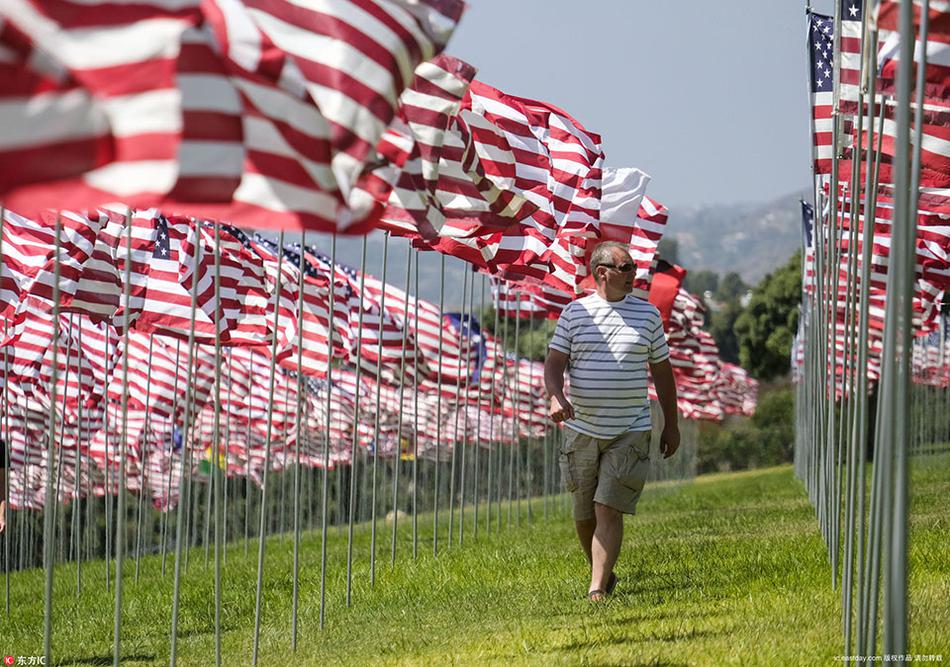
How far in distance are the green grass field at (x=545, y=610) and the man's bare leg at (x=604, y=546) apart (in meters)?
0.16

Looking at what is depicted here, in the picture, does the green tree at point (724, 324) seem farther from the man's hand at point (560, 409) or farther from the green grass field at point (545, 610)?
the man's hand at point (560, 409)

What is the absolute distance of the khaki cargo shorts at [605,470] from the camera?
368 inches

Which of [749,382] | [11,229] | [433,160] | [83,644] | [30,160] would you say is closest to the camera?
[30,160]

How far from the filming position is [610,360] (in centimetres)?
955

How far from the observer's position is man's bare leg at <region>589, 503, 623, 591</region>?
30.0 ft

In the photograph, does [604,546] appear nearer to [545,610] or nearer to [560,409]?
[545,610]

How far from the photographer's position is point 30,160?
4.11m

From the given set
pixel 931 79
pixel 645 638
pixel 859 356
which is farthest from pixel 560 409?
pixel 931 79

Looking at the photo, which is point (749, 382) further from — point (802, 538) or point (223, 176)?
point (223, 176)

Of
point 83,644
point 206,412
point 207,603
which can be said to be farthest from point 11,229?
point 206,412

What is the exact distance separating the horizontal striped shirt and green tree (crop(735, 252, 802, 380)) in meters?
73.3

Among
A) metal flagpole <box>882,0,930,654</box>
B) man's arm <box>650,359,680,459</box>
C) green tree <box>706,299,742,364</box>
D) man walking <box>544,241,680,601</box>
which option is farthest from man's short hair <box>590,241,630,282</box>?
green tree <box>706,299,742,364</box>

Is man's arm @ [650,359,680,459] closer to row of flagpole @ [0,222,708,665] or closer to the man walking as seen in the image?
the man walking

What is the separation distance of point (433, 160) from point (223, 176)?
3572 mm
